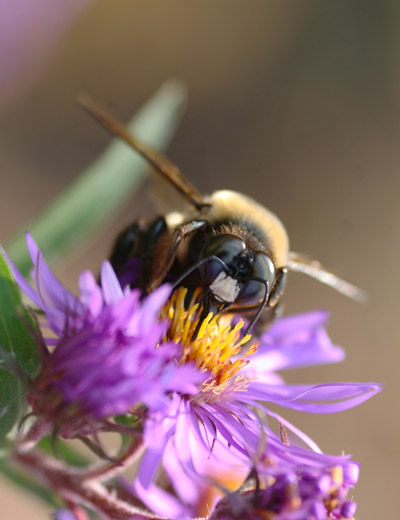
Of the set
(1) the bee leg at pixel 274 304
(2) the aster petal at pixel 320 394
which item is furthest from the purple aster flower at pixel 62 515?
(1) the bee leg at pixel 274 304

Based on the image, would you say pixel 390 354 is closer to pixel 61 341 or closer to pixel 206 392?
pixel 206 392

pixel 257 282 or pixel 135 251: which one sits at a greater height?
pixel 257 282

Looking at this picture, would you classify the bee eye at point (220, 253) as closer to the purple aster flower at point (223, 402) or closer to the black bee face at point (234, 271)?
the black bee face at point (234, 271)

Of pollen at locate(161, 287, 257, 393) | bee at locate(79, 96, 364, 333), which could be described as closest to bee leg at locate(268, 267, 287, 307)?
bee at locate(79, 96, 364, 333)

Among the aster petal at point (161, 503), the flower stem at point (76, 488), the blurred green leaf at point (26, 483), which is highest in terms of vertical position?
the aster petal at point (161, 503)

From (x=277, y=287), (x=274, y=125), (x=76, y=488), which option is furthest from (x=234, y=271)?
(x=274, y=125)

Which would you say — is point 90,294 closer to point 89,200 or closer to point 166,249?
point 166,249
